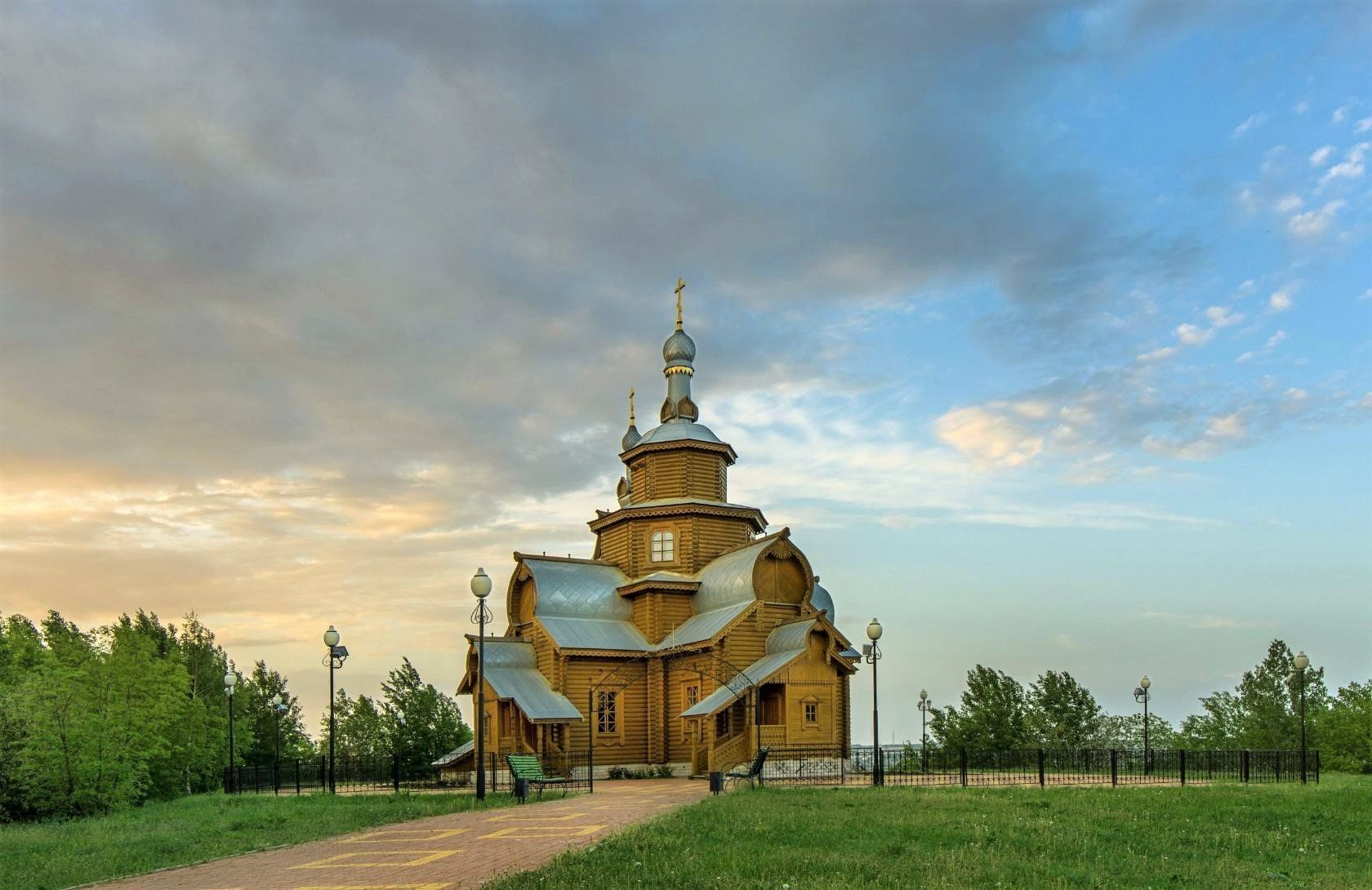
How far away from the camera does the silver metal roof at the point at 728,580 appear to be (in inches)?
1448

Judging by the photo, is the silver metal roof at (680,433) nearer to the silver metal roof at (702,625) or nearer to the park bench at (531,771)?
the silver metal roof at (702,625)

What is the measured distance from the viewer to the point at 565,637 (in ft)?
121

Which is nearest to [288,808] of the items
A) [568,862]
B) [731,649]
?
[568,862]

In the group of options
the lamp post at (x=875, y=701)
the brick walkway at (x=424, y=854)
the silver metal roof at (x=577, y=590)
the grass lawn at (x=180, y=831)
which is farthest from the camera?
the silver metal roof at (x=577, y=590)

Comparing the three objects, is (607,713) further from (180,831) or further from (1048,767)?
(180,831)

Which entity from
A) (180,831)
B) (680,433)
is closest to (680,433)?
(680,433)

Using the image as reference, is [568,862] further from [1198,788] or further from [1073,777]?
[1073,777]

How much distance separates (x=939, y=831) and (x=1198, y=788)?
33.3ft

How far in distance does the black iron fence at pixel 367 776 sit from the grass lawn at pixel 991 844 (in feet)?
48.8

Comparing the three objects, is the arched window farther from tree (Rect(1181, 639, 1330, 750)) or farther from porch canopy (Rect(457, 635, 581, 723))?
tree (Rect(1181, 639, 1330, 750))

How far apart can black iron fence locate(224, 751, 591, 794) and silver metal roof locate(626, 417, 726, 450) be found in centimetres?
1233

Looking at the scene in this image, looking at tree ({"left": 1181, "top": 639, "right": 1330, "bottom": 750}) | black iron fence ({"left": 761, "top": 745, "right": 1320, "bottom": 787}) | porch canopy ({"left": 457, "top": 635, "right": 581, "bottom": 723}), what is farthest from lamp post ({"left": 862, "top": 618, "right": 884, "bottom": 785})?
tree ({"left": 1181, "top": 639, "right": 1330, "bottom": 750})

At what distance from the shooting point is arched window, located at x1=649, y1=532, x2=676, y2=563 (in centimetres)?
4084

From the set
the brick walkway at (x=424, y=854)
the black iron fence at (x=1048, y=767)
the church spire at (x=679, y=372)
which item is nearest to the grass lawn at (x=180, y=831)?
the brick walkway at (x=424, y=854)
